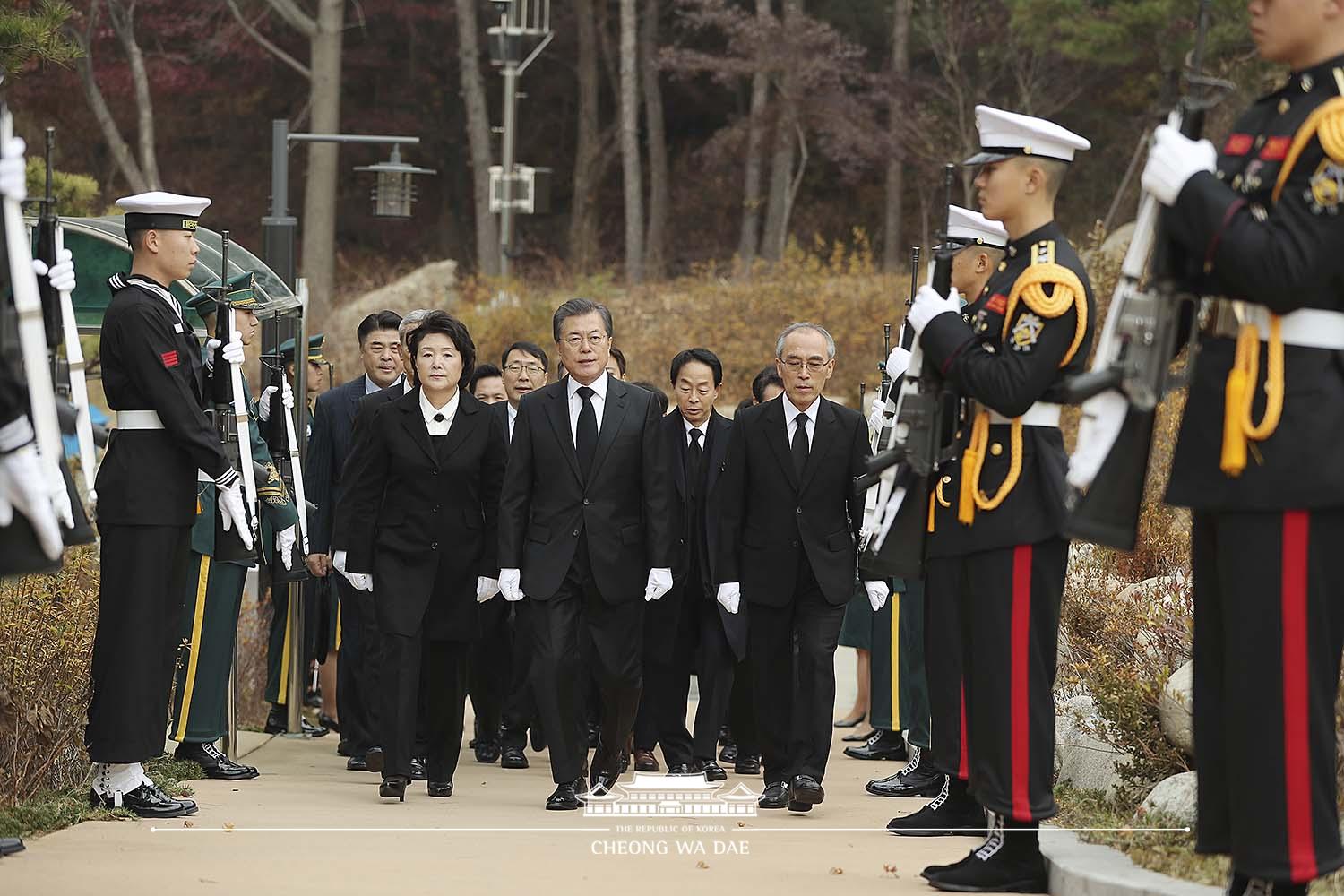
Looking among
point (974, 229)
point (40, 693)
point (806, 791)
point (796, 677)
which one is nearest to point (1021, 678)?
point (806, 791)

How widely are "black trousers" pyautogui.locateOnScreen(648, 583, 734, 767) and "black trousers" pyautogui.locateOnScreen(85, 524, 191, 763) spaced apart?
9.28ft

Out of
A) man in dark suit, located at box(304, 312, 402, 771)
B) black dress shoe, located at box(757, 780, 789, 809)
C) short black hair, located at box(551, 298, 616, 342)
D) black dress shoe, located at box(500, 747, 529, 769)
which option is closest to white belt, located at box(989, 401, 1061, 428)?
black dress shoe, located at box(757, 780, 789, 809)

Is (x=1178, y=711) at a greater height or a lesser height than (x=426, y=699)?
greater

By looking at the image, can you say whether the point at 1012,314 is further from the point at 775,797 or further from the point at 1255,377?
the point at 775,797

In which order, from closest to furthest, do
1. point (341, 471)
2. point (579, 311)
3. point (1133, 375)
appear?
point (1133, 375), point (579, 311), point (341, 471)

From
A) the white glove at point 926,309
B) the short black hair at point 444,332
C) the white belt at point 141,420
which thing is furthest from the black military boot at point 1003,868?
the short black hair at point 444,332

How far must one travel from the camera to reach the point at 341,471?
964 centimetres

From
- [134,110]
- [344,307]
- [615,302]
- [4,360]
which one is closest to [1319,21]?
[4,360]

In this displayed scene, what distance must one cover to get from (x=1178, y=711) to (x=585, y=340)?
2.95 meters

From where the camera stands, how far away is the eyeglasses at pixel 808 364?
8320 millimetres

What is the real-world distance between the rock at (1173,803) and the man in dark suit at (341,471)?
435 centimetres

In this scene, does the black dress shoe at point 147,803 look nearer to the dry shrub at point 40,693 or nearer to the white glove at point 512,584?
the dry shrub at point 40,693

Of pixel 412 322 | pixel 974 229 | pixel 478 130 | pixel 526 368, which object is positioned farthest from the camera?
pixel 478 130

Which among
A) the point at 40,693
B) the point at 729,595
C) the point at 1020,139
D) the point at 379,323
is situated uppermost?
the point at 1020,139
